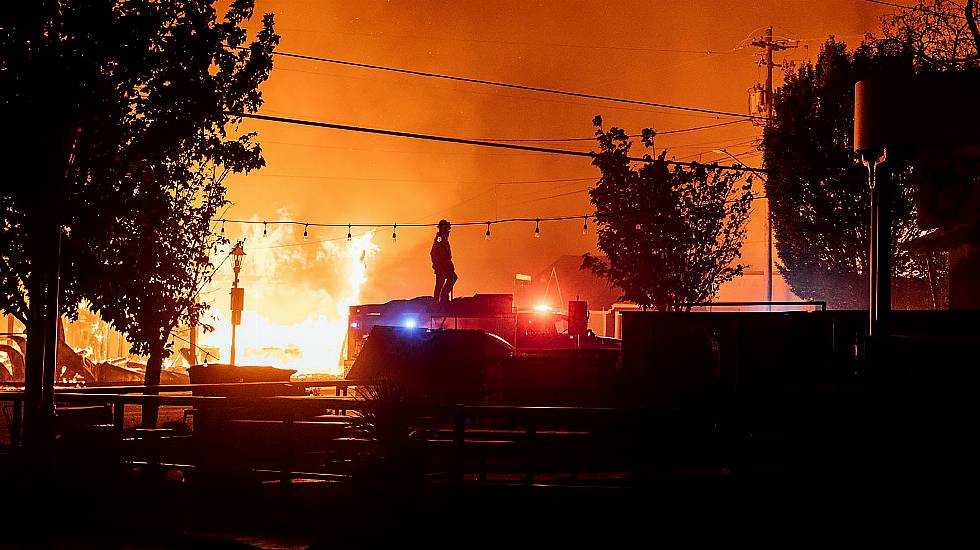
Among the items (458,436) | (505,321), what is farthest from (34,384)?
(505,321)

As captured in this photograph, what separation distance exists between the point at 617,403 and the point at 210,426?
23.2 ft

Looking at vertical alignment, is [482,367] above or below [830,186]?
below

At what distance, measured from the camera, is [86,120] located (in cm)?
1366

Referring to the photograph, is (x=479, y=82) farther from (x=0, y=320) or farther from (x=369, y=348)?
(x=0, y=320)

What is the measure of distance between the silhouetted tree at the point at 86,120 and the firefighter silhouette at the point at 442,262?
8791mm

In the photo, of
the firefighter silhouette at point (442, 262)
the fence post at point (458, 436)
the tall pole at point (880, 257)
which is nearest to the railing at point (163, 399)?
the fence post at point (458, 436)

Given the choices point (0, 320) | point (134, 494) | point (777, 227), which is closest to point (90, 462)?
point (134, 494)

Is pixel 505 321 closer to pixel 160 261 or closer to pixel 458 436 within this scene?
pixel 160 261

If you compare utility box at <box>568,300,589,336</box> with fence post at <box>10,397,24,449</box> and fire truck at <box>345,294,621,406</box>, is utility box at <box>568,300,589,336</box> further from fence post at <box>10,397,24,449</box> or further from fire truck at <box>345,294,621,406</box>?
fence post at <box>10,397,24,449</box>

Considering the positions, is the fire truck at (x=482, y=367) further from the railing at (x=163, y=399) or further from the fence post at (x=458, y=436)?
the fence post at (x=458, y=436)

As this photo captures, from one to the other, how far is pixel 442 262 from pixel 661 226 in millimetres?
16890

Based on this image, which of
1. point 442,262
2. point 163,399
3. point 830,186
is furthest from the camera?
point 830,186

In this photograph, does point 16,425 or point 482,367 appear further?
point 482,367

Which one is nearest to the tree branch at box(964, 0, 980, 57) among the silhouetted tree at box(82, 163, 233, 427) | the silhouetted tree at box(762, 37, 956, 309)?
the silhouetted tree at box(762, 37, 956, 309)
